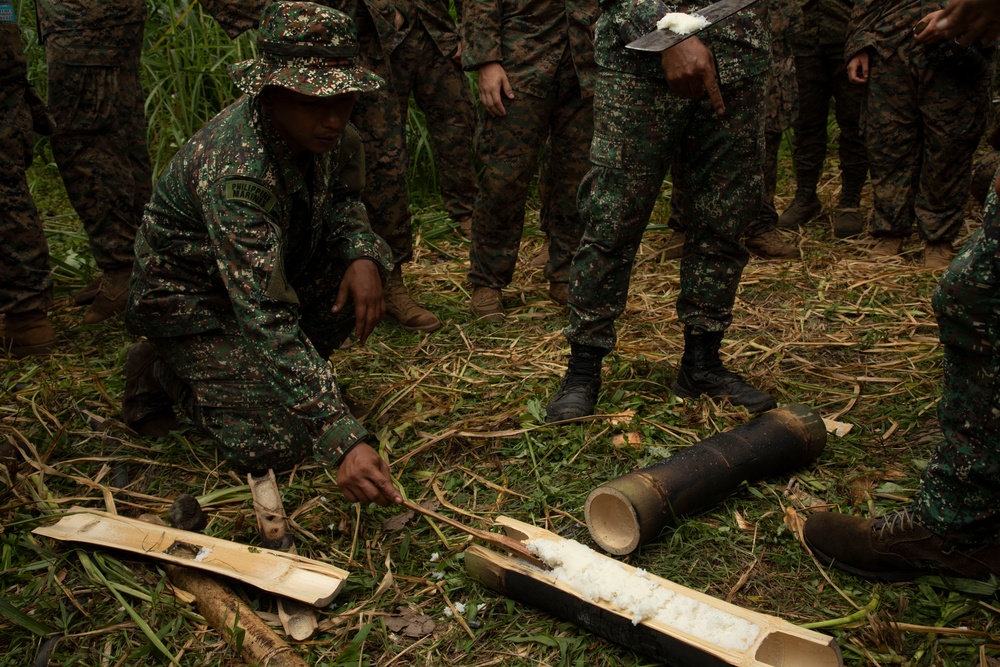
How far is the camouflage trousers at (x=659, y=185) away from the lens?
2.81 m

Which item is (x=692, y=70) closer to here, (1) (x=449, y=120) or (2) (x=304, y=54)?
(2) (x=304, y=54)

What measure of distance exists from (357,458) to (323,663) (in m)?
0.51

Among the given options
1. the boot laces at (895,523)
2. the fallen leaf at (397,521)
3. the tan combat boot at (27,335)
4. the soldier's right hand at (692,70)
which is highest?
the soldier's right hand at (692,70)

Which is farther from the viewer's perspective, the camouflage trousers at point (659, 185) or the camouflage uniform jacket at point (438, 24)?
the camouflage uniform jacket at point (438, 24)

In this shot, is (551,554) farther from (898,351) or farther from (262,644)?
(898,351)

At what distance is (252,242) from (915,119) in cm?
380

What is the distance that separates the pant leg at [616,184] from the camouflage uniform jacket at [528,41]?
3.51 ft

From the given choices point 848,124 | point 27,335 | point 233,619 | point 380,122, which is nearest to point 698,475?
point 233,619

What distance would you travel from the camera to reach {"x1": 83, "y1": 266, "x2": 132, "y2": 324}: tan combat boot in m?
4.43

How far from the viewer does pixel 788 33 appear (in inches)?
183

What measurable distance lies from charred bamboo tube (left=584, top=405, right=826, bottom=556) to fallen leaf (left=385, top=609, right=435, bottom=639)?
530 millimetres

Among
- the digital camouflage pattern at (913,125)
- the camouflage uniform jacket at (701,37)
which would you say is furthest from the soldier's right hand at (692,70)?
the digital camouflage pattern at (913,125)

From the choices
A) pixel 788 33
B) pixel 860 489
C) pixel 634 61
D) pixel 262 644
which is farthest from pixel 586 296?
pixel 788 33

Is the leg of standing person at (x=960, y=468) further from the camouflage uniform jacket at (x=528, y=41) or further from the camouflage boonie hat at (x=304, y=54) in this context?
the camouflage uniform jacket at (x=528, y=41)
